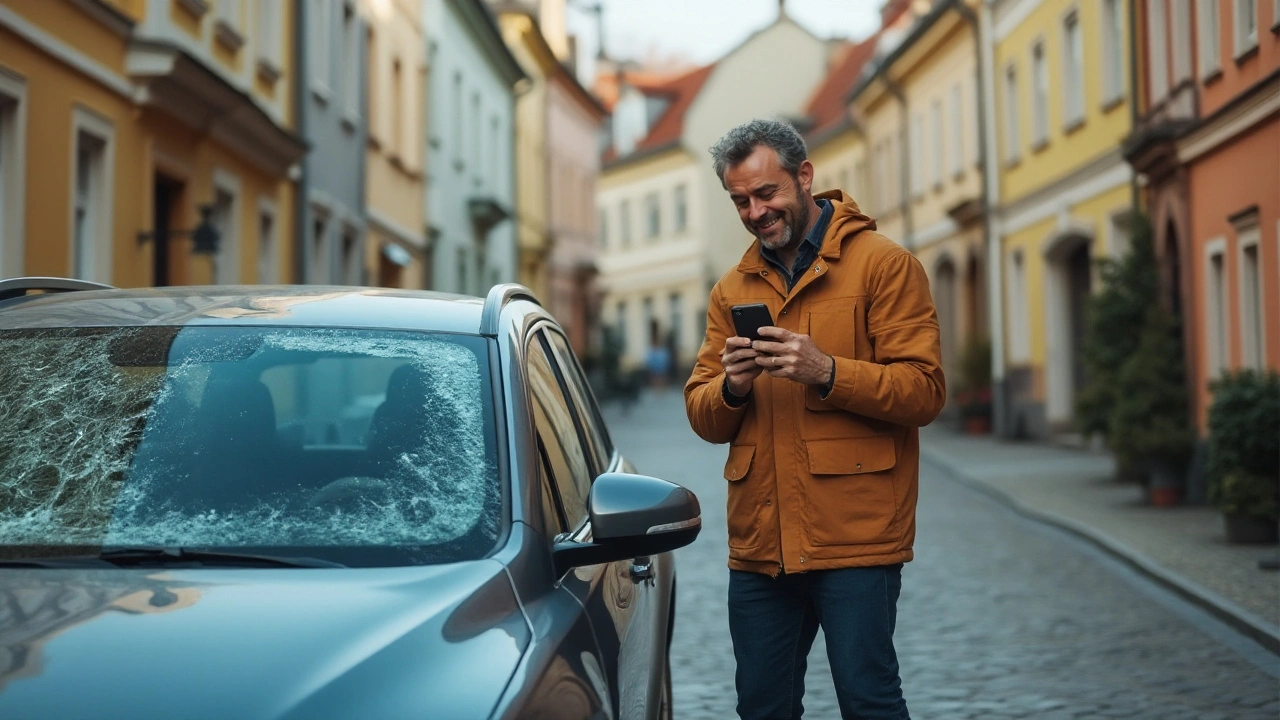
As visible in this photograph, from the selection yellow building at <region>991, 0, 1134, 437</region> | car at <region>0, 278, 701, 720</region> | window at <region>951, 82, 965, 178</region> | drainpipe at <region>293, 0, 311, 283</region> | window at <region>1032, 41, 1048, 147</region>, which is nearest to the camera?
car at <region>0, 278, 701, 720</region>

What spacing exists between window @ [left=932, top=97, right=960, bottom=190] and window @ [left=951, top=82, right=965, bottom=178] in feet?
4.62

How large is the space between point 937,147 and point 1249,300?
860 inches

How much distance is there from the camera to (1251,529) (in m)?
13.9

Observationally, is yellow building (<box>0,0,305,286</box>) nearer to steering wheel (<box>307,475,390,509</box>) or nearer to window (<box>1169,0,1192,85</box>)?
window (<box>1169,0,1192,85</box>)

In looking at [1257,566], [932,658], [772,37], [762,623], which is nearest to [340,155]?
[1257,566]

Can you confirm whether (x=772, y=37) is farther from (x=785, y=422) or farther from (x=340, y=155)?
(x=785, y=422)

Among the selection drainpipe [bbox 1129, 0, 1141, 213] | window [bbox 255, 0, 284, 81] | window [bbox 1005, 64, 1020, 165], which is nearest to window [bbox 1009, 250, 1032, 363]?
window [bbox 1005, 64, 1020, 165]

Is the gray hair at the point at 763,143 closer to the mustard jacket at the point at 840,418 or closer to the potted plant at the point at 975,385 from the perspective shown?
the mustard jacket at the point at 840,418

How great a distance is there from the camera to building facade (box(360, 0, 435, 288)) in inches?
1126

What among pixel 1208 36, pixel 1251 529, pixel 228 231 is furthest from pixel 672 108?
pixel 1251 529

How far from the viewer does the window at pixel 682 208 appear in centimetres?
6944

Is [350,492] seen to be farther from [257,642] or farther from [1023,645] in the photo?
[1023,645]

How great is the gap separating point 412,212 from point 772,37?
131ft

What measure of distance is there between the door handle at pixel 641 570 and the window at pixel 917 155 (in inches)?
1456
